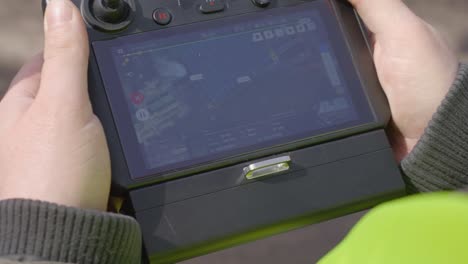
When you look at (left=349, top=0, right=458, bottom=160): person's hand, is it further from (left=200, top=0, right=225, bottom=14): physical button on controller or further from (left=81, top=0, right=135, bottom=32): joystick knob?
(left=81, top=0, right=135, bottom=32): joystick knob

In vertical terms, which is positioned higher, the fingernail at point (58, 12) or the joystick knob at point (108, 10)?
the fingernail at point (58, 12)

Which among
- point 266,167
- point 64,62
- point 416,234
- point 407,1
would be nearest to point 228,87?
point 266,167

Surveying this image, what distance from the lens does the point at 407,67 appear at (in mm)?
1138

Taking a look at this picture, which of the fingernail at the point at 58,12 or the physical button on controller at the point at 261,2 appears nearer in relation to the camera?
the fingernail at the point at 58,12

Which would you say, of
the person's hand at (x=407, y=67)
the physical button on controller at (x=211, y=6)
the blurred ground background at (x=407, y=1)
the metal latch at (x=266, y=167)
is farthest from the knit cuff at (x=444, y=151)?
the blurred ground background at (x=407, y=1)

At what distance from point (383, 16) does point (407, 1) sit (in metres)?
1.12

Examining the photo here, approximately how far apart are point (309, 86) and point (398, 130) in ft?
0.58

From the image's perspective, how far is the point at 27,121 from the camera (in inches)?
37.8

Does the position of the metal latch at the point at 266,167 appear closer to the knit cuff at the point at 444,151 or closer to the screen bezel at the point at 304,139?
the screen bezel at the point at 304,139

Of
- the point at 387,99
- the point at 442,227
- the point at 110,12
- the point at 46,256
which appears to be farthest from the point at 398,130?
the point at 442,227

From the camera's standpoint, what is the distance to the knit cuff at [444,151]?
108cm

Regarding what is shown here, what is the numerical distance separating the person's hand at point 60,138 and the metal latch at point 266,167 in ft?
0.62

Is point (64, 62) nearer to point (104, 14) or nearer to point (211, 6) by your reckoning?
point (104, 14)

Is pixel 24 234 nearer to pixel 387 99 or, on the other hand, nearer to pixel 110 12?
pixel 110 12
